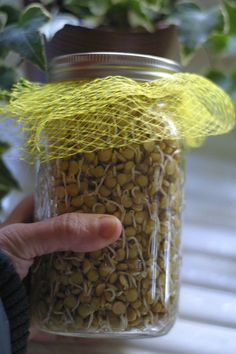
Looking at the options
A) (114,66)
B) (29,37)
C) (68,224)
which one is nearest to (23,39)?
(29,37)

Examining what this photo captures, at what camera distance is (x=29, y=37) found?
2.02ft

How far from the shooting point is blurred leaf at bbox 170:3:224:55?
675 mm

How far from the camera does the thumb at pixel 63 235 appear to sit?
1.72ft

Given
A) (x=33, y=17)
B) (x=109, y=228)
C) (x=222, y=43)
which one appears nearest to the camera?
(x=109, y=228)

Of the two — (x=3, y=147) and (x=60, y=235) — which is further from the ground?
(x=3, y=147)

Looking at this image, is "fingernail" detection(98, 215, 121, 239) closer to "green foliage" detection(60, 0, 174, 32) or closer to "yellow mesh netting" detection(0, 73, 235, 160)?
"yellow mesh netting" detection(0, 73, 235, 160)

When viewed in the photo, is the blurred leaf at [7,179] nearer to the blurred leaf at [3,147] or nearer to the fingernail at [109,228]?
the blurred leaf at [3,147]

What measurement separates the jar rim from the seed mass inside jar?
0.07 m

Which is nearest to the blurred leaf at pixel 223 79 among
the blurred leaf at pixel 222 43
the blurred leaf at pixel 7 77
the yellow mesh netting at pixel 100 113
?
the blurred leaf at pixel 222 43

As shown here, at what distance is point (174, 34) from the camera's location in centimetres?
69

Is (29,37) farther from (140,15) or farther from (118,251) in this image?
(118,251)

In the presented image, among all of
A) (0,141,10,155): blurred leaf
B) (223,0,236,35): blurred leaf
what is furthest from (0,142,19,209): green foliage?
(223,0,236,35): blurred leaf

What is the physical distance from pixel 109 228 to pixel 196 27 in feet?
1.00

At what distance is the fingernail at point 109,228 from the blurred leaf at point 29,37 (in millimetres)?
203
